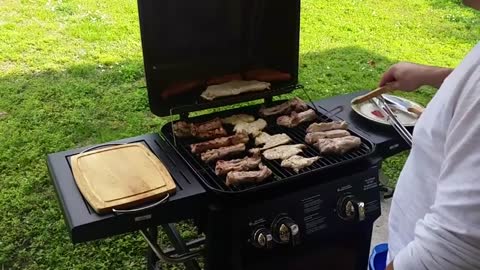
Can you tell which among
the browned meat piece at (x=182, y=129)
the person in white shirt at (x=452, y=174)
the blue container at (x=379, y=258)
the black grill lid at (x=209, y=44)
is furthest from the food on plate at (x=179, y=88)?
the person in white shirt at (x=452, y=174)

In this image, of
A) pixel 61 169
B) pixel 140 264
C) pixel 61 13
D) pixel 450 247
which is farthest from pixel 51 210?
pixel 61 13

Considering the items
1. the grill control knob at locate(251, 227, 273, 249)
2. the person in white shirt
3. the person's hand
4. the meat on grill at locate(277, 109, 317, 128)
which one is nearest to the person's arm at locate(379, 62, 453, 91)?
the person's hand

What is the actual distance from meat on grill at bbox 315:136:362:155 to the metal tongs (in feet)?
0.68

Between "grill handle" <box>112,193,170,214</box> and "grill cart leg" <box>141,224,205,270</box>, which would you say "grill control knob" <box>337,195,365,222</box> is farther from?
"grill handle" <box>112,193,170,214</box>

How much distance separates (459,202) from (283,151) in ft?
2.95

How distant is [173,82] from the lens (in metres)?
1.89

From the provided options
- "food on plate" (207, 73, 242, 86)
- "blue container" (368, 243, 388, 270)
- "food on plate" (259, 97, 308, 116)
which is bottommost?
"blue container" (368, 243, 388, 270)

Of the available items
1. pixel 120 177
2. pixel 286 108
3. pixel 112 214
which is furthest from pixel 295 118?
pixel 112 214

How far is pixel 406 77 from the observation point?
1.69 metres

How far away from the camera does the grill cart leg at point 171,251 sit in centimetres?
170

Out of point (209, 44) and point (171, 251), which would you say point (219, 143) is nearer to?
point (209, 44)

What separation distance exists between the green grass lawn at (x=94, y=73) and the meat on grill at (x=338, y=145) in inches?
50.5

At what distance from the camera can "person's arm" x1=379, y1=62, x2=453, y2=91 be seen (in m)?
1.57

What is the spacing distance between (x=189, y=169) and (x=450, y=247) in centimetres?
92
